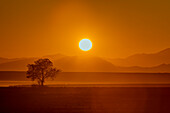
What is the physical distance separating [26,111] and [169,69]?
113 meters

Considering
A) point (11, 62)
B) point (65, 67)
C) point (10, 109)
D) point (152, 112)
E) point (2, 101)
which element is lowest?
point (152, 112)

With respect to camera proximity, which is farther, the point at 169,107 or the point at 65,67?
the point at 65,67

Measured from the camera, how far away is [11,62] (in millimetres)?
156625

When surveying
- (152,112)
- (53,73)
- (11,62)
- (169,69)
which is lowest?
(152,112)

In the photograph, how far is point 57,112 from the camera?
16.7 meters

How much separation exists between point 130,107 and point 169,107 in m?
2.97

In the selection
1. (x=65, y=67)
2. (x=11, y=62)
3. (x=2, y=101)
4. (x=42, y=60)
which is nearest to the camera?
(x=2, y=101)

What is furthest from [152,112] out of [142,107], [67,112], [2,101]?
[2,101]

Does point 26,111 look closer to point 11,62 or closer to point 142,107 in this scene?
point 142,107

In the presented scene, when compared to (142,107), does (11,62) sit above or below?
above

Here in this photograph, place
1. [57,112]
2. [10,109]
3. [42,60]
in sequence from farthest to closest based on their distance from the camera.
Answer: [42,60], [10,109], [57,112]

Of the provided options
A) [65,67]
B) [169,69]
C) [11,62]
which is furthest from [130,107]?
[11,62]

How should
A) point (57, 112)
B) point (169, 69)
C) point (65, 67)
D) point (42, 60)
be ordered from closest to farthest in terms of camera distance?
point (57, 112)
point (42, 60)
point (169, 69)
point (65, 67)

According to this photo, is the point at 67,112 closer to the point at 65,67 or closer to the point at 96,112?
the point at 96,112
